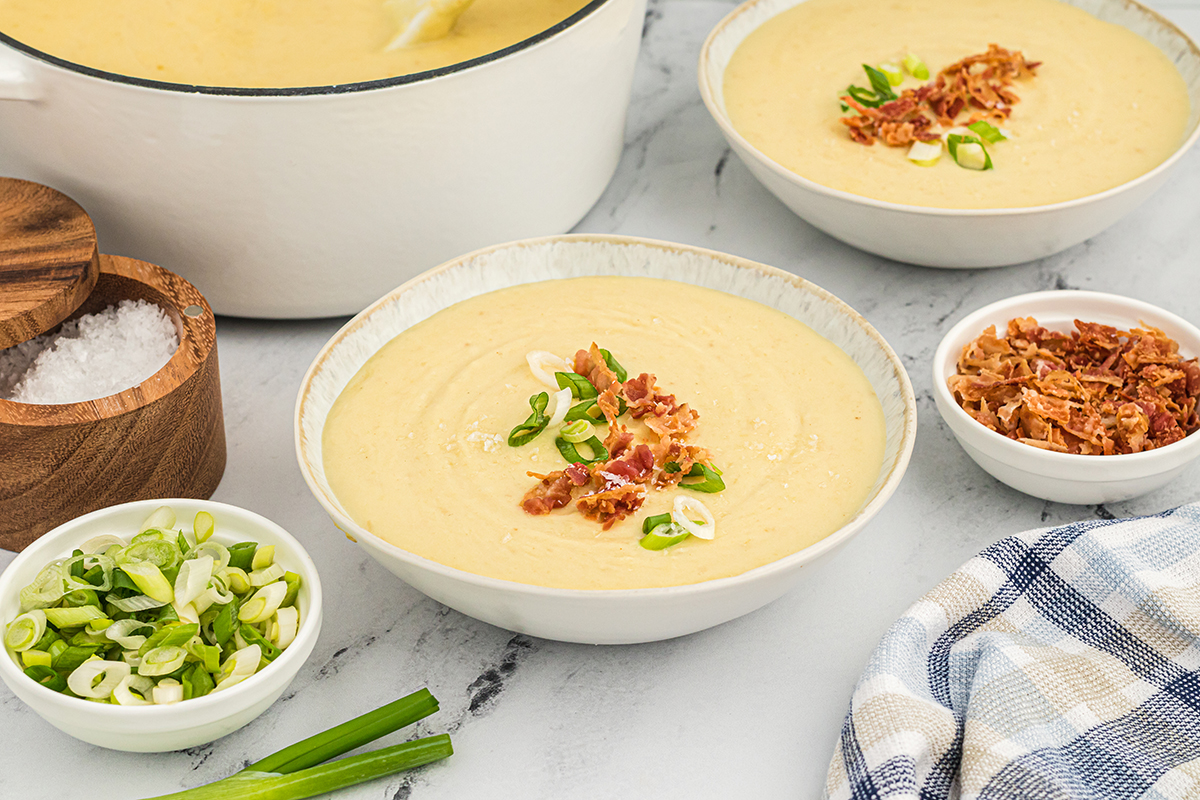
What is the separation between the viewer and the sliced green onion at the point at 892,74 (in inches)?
77.7

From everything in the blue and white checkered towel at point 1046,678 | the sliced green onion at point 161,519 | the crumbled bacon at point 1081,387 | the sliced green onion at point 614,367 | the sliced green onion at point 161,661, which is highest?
the crumbled bacon at point 1081,387

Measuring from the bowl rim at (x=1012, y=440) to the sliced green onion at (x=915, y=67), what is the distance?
22.4 inches

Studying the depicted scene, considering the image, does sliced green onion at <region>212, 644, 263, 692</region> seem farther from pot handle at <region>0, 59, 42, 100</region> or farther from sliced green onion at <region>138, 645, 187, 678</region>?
pot handle at <region>0, 59, 42, 100</region>

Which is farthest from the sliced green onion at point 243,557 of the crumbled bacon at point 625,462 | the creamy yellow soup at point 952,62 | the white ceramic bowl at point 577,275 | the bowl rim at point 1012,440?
the creamy yellow soup at point 952,62

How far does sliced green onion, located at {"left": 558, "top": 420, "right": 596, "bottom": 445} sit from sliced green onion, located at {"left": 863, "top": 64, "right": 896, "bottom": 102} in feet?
3.13

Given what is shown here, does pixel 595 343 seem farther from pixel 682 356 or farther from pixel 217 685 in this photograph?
pixel 217 685

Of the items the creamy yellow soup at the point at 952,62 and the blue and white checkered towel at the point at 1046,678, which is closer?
the blue and white checkered towel at the point at 1046,678

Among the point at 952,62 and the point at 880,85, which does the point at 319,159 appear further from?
the point at 952,62

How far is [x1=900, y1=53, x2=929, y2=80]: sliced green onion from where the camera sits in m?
1.98

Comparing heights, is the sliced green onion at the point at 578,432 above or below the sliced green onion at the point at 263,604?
above

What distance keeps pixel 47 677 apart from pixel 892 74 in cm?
159

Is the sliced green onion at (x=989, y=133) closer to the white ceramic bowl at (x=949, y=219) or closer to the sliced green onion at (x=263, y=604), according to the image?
the white ceramic bowl at (x=949, y=219)

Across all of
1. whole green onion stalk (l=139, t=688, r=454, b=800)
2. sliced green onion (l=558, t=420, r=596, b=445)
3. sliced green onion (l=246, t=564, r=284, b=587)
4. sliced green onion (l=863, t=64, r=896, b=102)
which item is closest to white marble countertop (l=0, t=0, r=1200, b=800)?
whole green onion stalk (l=139, t=688, r=454, b=800)

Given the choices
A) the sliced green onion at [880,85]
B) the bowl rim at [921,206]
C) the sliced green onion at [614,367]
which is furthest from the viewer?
the sliced green onion at [880,85]
